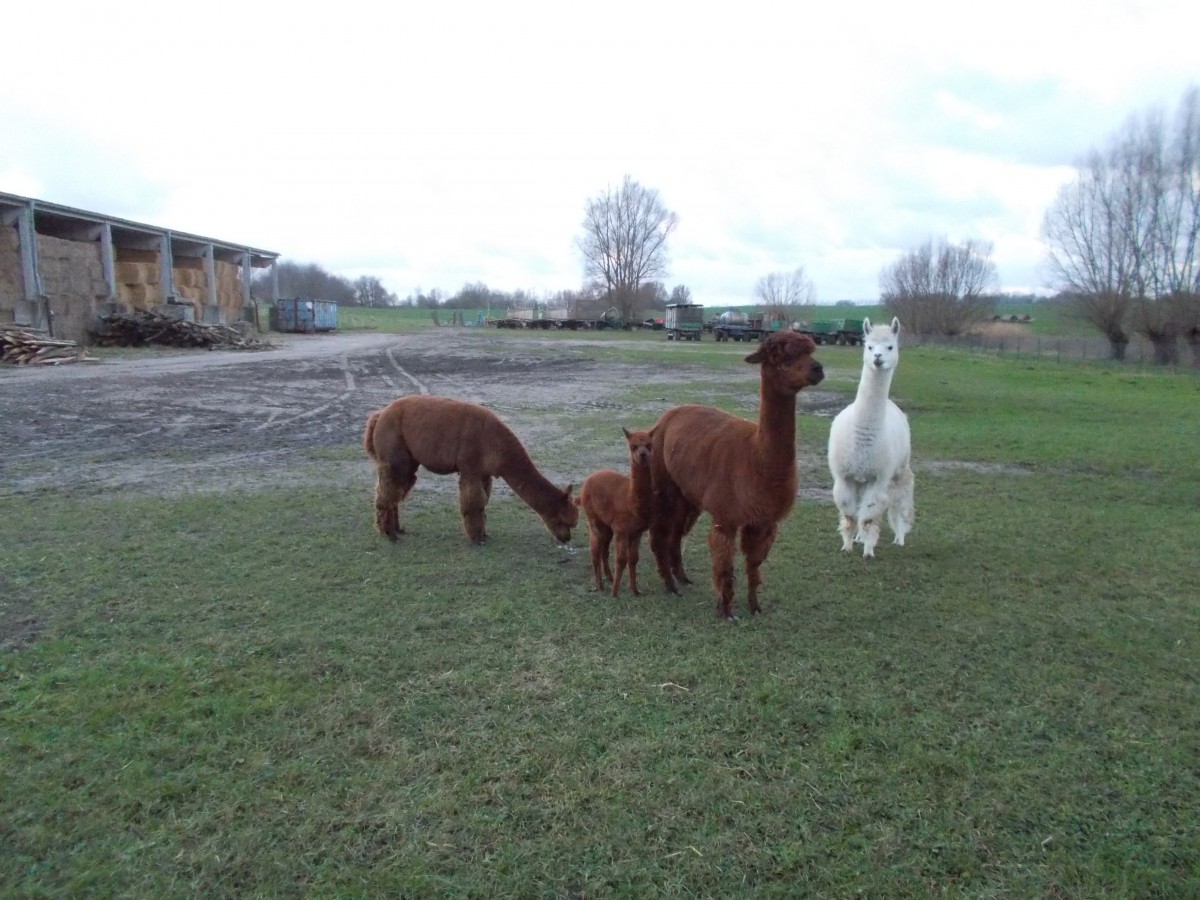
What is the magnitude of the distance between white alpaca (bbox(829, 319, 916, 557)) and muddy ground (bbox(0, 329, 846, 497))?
248 centimetres

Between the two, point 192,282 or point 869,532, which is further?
point 192,282

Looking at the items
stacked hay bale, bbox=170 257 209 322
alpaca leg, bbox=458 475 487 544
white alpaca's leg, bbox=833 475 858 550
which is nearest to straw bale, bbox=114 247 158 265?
stacked hay bale, bbox=170 257 209 322

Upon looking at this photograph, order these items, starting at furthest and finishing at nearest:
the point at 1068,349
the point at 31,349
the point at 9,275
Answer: the point at 1068,349
the point at 9,275
the point at 31,349

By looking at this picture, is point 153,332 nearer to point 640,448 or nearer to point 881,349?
point 640,448

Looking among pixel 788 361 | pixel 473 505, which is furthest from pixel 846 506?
pixel 473 505

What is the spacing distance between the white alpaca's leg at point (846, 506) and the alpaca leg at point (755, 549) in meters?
1.70

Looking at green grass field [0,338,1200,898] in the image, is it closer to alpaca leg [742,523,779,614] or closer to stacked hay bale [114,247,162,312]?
alpaca leg [742,523,779,614]

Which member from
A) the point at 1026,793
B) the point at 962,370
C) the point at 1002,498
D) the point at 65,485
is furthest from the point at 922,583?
the point at 962,370

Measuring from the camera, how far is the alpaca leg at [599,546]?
535 cm

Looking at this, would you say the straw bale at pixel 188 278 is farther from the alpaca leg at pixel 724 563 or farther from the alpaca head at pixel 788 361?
the alpaca head at pixel 788 361

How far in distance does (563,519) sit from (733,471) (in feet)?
6.38

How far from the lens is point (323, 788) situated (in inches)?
118

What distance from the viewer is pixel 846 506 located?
6.29m

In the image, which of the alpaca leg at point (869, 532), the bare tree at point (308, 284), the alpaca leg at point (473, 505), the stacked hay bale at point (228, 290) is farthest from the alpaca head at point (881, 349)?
the bare tree at point (308, 284)
